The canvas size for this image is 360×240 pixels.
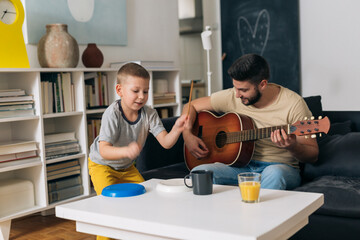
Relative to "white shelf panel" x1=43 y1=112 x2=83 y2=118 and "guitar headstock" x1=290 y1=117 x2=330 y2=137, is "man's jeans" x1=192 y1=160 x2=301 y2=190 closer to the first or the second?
"guitar headstock" x1=290 y1=117 x2=330 y2=137

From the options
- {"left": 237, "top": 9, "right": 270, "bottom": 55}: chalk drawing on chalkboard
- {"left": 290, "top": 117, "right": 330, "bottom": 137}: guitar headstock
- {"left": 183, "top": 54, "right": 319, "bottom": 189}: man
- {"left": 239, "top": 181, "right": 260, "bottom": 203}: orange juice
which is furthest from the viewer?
{"left": 237, "top": 9, "right": 270, "bottom": 55}: chalk drawing on chalkboard

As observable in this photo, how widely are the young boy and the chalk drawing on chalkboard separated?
9.37ft

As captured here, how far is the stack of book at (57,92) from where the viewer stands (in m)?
3.10

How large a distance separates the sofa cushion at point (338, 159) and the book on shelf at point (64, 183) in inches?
64.5

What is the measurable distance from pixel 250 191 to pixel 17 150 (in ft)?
6.19

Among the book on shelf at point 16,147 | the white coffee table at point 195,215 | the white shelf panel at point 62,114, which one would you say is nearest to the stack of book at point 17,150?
the book on shelf at point 16,147

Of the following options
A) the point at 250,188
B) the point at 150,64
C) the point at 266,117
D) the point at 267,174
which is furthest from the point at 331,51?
the point at 250,188

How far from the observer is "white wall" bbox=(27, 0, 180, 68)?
160 inches

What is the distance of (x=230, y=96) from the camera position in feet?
8.66

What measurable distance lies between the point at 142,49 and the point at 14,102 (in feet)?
5.20

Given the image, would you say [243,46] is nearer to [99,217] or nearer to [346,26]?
[346,26]

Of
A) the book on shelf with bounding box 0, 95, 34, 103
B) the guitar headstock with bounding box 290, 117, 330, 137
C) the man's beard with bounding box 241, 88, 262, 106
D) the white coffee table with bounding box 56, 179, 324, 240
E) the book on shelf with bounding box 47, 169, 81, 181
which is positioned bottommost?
the book on shelf with bounding box 47, 169, 81, 181

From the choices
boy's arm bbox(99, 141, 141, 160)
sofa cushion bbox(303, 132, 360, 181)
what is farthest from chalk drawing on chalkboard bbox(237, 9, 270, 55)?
boy's arm bbox(99, 141, 141, 160)

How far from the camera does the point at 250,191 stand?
1.49 m
